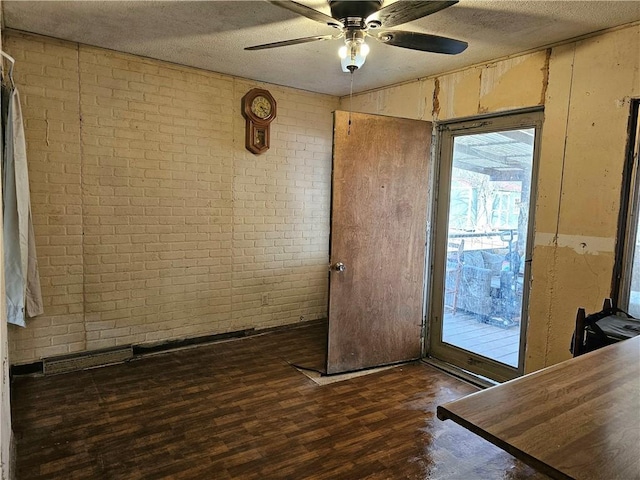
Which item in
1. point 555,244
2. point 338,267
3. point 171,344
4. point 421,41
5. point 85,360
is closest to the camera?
point 421,41

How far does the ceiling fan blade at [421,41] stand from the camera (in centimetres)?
221

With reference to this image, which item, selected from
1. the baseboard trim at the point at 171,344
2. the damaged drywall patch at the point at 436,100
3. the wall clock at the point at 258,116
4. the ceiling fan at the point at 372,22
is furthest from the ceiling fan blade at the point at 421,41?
the baseboard trim at the point at 171,344

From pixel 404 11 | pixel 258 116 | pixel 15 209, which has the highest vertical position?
pixel 404 11

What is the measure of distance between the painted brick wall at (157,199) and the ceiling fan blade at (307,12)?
199 centimetres

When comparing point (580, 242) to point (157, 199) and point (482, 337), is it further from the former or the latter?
point (157, 199)

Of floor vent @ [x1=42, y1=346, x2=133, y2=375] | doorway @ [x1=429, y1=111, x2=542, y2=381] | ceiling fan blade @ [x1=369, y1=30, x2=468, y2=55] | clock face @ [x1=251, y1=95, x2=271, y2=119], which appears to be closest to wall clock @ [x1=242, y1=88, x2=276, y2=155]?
clock face @ [x1=251, y1=95, x2=271, y2=119]

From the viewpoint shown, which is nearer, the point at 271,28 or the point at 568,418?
the point at 568,418

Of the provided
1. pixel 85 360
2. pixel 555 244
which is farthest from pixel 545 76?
pixel 85 360

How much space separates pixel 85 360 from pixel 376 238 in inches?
98.9

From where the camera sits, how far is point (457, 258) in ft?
12.2

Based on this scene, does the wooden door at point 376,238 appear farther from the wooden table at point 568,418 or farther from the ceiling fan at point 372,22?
the wooden table at point 568,418

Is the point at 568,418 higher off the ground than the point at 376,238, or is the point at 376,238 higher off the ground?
the point at 376,238

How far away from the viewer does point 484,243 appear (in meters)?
3.52

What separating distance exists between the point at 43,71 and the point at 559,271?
12.9 ft
